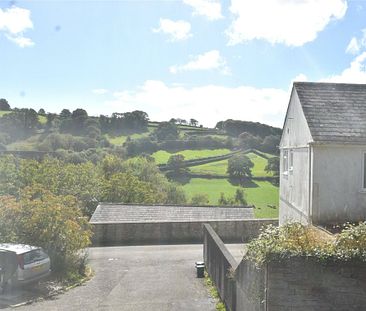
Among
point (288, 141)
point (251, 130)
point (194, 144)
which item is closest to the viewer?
point (288, 141)

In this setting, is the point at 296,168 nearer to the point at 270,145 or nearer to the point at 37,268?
the point at 37,268

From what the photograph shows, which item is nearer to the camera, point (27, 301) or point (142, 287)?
point (27, 301)

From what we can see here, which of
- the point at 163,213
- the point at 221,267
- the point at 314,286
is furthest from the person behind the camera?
the point at 163,213

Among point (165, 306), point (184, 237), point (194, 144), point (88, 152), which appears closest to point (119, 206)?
point (184, 237)

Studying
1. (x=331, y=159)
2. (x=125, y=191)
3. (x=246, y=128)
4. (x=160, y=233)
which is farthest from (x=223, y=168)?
(x=331, y=159)

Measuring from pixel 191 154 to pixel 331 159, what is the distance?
248 ft

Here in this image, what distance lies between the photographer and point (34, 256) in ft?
41.4

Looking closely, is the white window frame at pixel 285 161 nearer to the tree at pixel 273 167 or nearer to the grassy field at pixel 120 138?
the tree at pixel 273 167

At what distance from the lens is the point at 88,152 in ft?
252

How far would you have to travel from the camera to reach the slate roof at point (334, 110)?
526 inches

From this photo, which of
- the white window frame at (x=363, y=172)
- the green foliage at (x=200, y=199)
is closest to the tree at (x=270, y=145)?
the green foliage at (x=200, y=199)

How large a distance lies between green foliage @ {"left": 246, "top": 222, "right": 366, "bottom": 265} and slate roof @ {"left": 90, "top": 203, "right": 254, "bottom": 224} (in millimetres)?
14714

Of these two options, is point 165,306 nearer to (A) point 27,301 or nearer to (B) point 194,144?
(A) point 27,301

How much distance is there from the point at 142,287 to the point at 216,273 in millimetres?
2300
